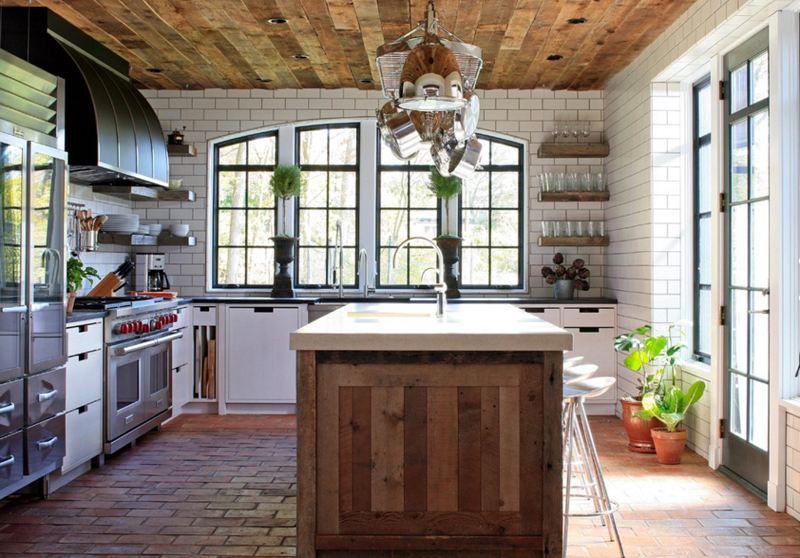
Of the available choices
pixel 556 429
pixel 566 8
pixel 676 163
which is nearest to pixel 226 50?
pixel 566 8

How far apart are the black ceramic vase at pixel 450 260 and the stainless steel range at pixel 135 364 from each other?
2368 mm

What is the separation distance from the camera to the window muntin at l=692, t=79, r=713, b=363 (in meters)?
Result: 5.25

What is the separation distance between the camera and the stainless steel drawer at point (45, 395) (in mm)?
3922

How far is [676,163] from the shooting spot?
222 inches

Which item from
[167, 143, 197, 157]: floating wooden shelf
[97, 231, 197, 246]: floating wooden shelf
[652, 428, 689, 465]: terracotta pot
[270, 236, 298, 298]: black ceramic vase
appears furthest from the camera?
[167, 143, 197, 157]: floating wooden shelf

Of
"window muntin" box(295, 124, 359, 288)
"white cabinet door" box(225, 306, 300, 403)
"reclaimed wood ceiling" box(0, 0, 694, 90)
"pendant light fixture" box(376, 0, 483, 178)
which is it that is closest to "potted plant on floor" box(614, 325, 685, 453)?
"pendant light fixture" box(376, 0, 483, 178)

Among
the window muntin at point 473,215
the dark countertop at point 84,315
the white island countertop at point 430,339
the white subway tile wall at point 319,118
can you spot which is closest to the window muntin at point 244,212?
the white subway tile wall at point 319,118

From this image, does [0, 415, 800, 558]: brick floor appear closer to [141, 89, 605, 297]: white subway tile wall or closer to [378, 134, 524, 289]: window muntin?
[141, 89, 605, 297]: white subway tile wall

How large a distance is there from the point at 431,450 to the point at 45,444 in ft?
7.65

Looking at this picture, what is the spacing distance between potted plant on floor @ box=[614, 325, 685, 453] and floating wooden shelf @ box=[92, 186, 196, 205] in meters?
3.98

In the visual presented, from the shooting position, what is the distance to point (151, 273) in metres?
6.90

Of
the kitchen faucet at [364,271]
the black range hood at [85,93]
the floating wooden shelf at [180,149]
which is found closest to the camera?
the black range hood at [85,93]

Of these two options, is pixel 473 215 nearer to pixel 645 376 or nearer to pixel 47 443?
pixel 645 376

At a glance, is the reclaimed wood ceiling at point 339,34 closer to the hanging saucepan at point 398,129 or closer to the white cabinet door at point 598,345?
the hanging saucepan at point 398,129
